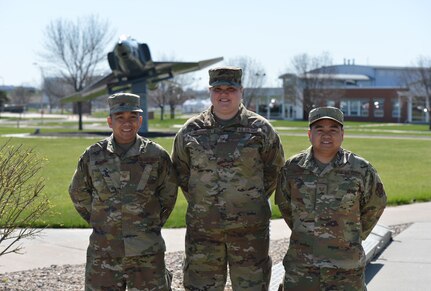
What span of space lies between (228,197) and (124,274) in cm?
96

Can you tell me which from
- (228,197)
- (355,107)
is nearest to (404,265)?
(228,197)

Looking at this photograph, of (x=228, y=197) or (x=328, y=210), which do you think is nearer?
(x=328, y=210)

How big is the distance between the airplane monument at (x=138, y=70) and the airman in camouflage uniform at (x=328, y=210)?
2821 cm

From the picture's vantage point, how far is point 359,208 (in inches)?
168

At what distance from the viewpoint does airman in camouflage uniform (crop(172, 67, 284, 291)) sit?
175 inches

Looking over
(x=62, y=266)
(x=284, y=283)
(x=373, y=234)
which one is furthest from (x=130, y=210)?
(x=373, y=234)

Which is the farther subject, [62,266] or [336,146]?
[62,266]

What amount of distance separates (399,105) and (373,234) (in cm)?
6185

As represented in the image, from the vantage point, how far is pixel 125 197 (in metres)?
4.32

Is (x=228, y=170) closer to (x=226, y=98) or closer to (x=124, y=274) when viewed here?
(x=226, y=98)

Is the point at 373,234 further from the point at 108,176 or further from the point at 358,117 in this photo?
the point at 358,117

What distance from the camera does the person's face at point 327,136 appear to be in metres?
4.16

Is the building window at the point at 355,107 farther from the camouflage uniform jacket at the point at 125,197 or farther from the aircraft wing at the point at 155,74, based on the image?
the camouflage uniform jacket at the point at 125,197

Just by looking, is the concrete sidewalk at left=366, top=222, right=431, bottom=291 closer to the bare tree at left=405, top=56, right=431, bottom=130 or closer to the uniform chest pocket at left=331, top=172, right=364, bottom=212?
the uniform chest pocket at left=331, top=172, right=364, bottom=212
